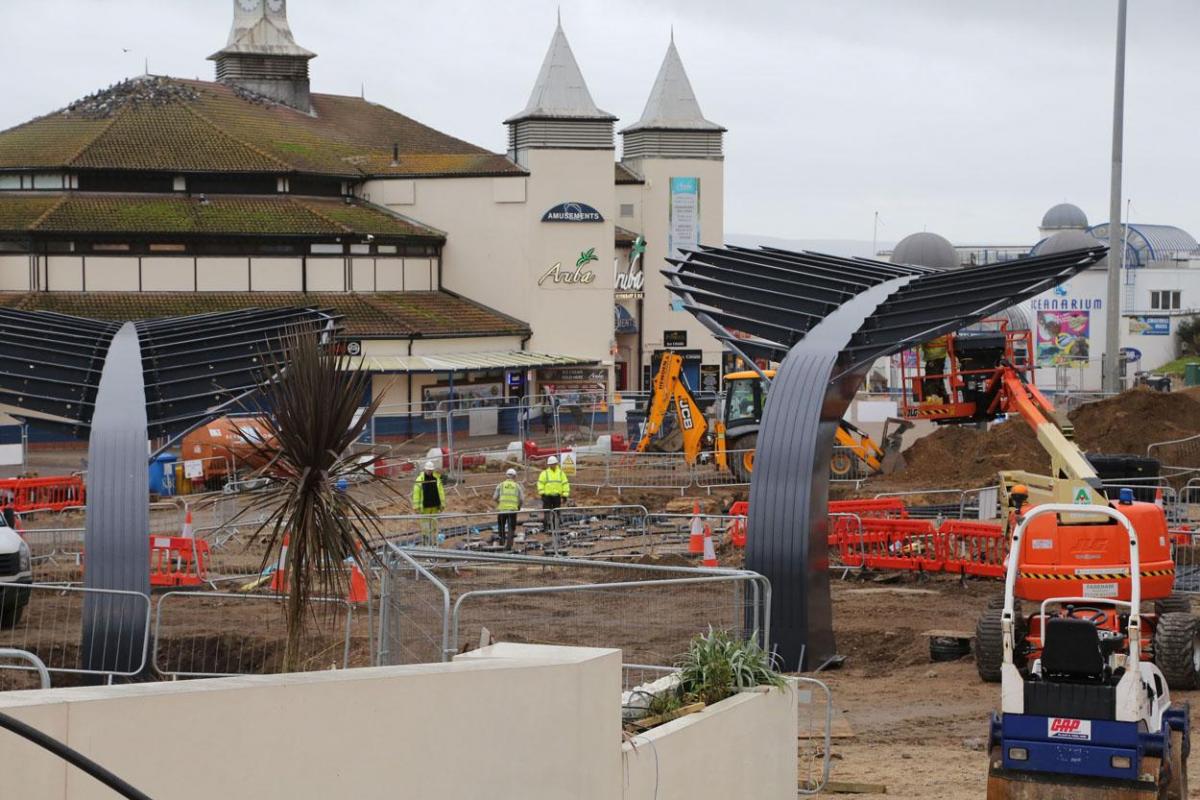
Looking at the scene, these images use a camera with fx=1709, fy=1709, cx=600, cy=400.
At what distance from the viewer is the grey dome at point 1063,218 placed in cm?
10419

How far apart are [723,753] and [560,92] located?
51350 mm

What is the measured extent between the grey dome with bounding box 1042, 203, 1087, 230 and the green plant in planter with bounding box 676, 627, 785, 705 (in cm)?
9685

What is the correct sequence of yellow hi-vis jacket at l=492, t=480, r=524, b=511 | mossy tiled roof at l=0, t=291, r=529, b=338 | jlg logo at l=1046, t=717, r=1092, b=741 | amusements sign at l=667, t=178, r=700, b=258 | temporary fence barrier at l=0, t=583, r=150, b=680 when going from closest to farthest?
jlg logo at l=1046, t=717, r=1092, b=741 → temporary fence barrier at l=0, t=583, r=150, b=680 → yellow hi-vis jacket at l=492, t=480, r=524, b=511 → mossy tiled roof at l=0, t=291, r=529, b=338 → amusements sign at l=667, t=178, r=700, b=258

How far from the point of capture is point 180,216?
175 ft

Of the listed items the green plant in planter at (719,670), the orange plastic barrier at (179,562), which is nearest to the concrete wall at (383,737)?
the green plant in planter at (719,670)

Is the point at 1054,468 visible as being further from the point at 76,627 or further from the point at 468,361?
the point at 468,361

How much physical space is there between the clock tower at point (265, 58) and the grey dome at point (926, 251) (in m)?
25.6

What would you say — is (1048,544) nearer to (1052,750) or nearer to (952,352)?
(1052,750)

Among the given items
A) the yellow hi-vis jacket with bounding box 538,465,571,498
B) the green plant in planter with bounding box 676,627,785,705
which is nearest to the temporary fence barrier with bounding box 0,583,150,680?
the green plant in planter with bounding box 676,627,785,705

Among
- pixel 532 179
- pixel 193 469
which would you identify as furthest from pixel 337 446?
pixel 532 179

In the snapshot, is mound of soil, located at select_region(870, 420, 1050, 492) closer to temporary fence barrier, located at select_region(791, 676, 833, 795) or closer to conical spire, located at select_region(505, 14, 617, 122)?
temporary fence barrier, located at select_region(791, 676, 833, 795)

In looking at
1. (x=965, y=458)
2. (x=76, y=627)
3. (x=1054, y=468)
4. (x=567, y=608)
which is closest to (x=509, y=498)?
(x=76, y=627)

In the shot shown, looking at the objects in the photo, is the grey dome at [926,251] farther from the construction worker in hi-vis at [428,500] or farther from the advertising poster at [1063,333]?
the construction worker in hi-vis at [428,500]

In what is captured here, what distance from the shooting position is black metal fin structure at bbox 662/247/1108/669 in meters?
17.8
